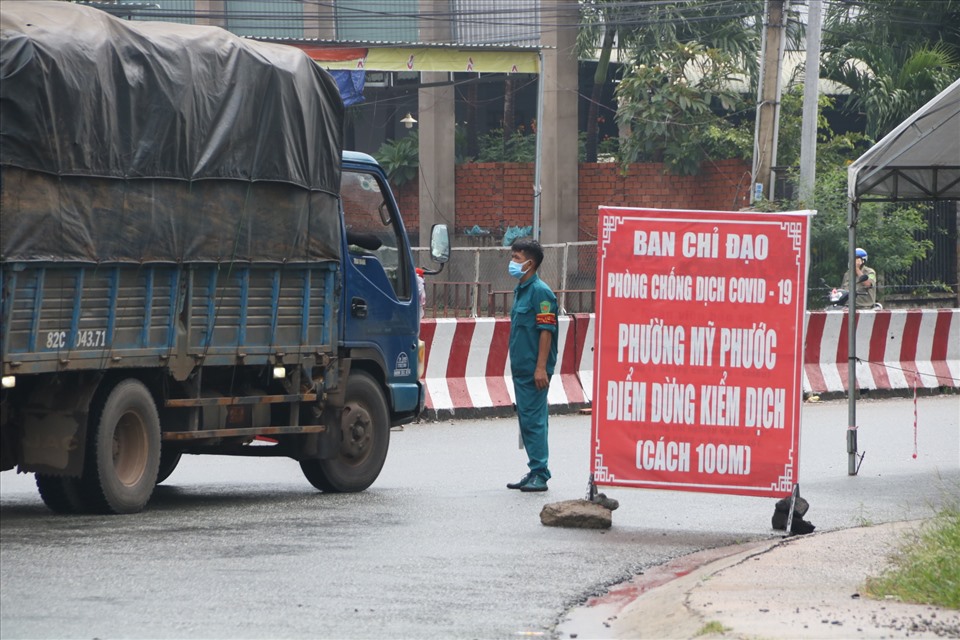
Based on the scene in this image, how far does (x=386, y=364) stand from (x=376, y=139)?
28.8 meters

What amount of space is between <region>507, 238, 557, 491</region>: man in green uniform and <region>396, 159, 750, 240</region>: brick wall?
2093 centimetres

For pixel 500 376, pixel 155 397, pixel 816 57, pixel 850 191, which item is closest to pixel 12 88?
pixel 155 397

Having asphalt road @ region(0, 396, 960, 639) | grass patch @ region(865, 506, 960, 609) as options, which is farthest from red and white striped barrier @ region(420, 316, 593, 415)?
grass patch @ region(865, 506, 960, 609)

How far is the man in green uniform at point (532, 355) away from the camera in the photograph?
38.9 ft

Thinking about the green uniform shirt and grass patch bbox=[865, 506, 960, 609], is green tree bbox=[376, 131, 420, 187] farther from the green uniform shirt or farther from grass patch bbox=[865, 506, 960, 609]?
grass patch bbox=[865, 506, 960, 609]

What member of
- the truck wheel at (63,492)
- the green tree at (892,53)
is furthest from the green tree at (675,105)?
the truck wheel at (63,492)

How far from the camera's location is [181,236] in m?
10.2

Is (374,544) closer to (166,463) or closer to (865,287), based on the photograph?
(166,463)

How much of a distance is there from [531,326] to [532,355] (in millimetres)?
215

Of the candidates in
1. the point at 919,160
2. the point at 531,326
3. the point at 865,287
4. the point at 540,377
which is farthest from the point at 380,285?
the point at 865,287

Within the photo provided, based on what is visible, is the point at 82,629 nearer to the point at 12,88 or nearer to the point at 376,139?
the point at 12,88

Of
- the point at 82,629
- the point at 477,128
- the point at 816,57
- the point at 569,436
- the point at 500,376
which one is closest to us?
the point at 82,629

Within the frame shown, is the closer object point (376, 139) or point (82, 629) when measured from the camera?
point (82, 629)

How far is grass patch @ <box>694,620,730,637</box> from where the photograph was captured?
20.5 ft
